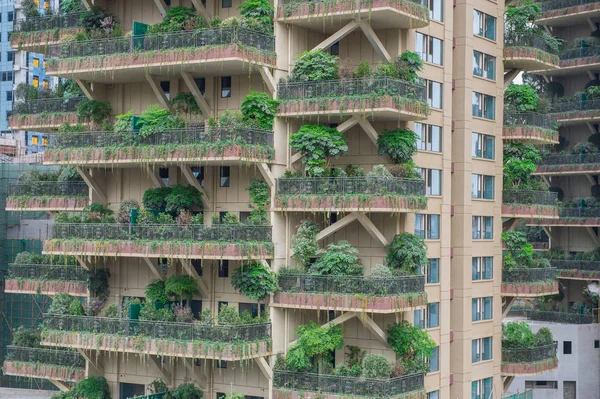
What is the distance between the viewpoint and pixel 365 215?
187 feet

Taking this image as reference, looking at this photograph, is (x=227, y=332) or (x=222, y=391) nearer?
(x=227, y=332)

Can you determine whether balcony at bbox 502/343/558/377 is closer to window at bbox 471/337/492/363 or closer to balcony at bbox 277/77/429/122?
window at bbox 471/337/492/363

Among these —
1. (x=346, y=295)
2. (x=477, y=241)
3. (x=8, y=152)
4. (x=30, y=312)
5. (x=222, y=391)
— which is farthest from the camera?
(x=8, y=152)

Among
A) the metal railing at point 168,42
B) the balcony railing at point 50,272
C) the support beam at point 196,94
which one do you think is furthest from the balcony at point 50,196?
the support beam at point 196,94

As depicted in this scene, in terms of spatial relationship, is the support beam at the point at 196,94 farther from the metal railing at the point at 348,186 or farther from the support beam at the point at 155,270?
the support beam at the point at 155,270

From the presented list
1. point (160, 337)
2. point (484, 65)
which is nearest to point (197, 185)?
point (160, 337)

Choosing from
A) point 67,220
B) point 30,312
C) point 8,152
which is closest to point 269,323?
point 67,220

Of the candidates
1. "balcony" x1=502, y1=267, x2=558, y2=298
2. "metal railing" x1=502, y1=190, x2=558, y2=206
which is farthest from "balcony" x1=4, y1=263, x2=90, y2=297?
"metal railing" x1=502, y1=190, x2=558, y2=206

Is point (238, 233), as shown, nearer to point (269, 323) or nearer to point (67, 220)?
point (269, 323)

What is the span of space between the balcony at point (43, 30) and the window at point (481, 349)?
27.5 metres

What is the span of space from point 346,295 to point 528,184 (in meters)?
20.3

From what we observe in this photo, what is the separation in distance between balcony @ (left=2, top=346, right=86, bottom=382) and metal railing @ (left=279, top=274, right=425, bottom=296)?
13.6m

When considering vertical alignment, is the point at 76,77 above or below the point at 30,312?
above

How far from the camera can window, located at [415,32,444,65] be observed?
60.7m
